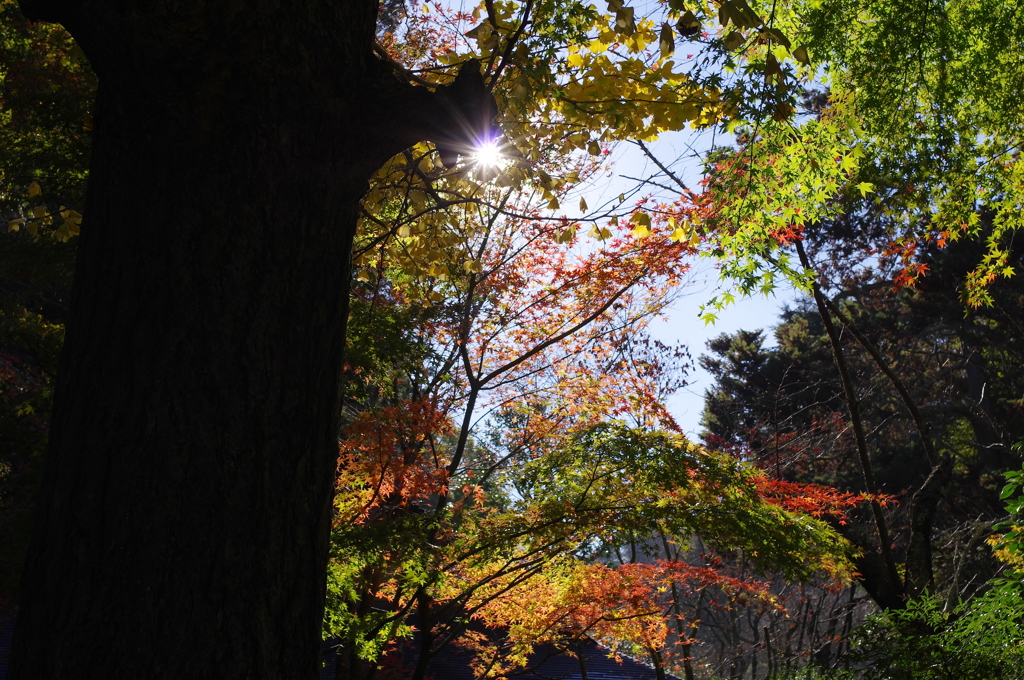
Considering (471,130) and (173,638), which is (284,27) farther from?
(173,638)

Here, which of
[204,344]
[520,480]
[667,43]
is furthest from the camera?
[520,480]

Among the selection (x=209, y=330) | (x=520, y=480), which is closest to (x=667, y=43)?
(x=209, y=330)

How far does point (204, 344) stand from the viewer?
152 centimetres

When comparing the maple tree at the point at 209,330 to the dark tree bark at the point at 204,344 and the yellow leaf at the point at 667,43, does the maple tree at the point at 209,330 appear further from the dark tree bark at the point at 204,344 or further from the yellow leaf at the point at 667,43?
the yellow leaf at the point at 667,43

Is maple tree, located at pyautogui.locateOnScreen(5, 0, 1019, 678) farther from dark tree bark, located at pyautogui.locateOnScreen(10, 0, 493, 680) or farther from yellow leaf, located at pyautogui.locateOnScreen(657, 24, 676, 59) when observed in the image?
yellow leaf, located at pyautogui.locateOnScreen(657, 24, 676, 59)

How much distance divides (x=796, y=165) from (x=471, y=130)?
4.56m

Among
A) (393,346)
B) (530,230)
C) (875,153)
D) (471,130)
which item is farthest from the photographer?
(530,230)

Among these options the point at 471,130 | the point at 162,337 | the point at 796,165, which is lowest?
the point at 162,337

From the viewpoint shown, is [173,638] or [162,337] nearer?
[173,638]

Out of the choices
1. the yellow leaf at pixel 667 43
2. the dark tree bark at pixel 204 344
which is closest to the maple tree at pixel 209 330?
the dark tree bark at pixel 204 344

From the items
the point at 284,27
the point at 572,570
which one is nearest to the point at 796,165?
the point at 572,570

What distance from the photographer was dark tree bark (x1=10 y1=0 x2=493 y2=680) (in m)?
1.38

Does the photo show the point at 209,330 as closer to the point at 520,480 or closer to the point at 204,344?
the point at 204,344

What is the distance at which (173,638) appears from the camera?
4.42 ft
